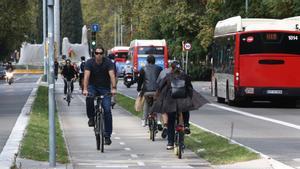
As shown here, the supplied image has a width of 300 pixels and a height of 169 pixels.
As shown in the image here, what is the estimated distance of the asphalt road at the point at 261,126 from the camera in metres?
14.8

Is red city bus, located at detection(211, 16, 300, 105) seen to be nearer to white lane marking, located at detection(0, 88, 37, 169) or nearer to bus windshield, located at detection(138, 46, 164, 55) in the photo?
white lane marking, located at detection(0, 88, 37, 169)

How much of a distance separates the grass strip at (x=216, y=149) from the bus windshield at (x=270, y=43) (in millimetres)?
11446

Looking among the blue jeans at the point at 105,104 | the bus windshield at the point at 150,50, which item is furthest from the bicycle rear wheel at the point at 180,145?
the bus windshield at the point at 150,50

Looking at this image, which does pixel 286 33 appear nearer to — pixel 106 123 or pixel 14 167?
pixel 106 123

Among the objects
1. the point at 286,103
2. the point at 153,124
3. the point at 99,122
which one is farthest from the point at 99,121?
the point at 286,103

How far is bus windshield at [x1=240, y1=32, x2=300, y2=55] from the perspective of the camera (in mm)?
29125

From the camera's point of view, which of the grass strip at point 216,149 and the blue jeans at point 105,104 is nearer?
the grass strip at point 216,149

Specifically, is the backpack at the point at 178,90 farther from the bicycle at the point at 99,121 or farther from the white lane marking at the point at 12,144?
the white lane marking at the point at 12,144

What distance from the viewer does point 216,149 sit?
572 inches

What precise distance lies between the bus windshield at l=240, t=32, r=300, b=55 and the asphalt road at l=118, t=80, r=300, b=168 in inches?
85.2

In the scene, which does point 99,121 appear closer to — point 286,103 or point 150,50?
point 286,103

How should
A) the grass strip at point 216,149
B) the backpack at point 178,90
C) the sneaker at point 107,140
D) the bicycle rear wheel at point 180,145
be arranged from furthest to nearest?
the sneaker at point 107,140, the backpack at point 178,90, the bicycle rear wheel at point 180,145, the grass strip at point 216,149

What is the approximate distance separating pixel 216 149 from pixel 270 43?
15245 millimetres

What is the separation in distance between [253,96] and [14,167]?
18758 mm
